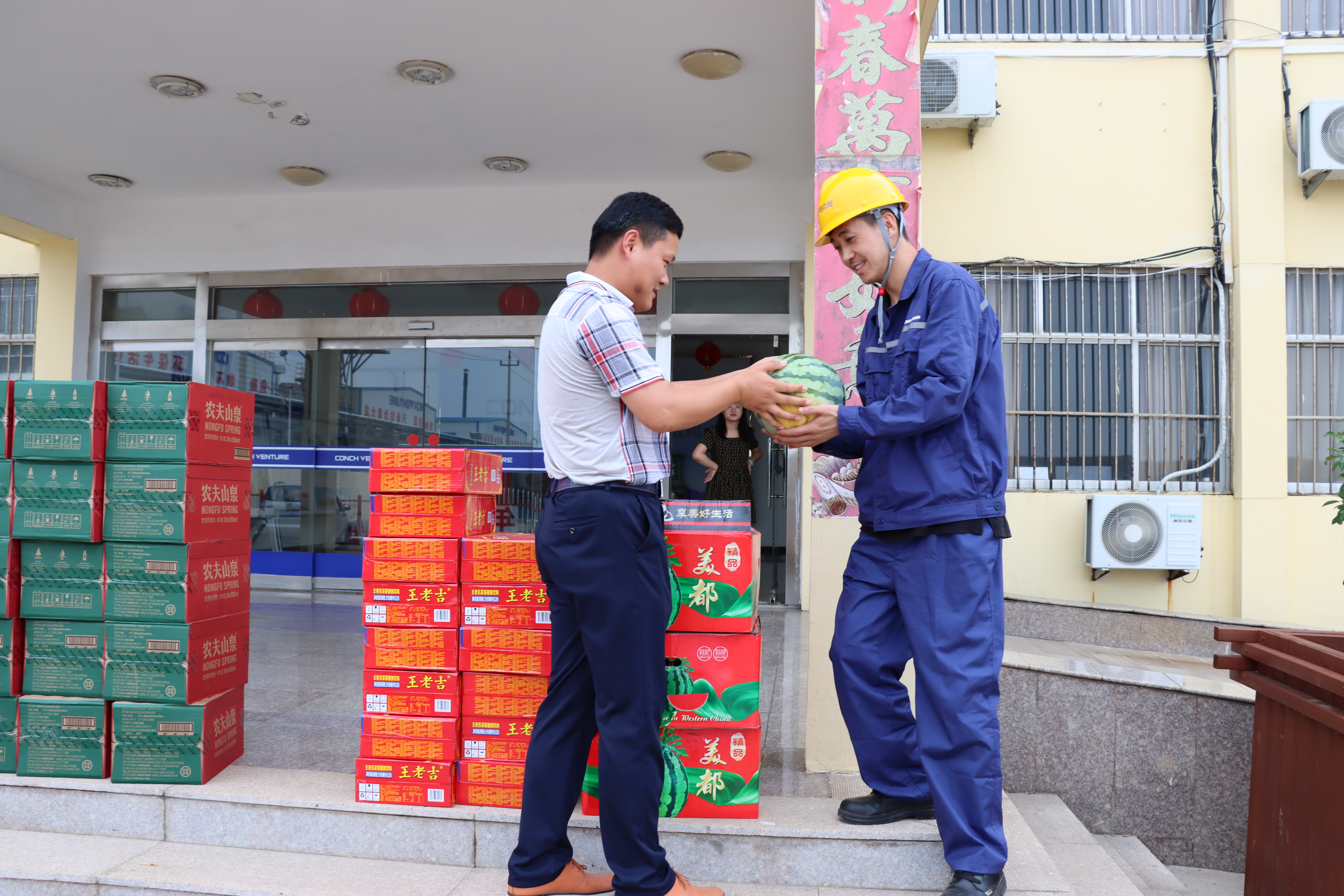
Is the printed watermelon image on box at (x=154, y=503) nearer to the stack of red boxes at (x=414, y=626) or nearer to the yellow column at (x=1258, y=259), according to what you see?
the stack of red boxes at (x=414, y=626)

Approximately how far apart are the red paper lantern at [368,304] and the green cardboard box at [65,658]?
5.48m

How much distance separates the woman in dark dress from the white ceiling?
2.11 m

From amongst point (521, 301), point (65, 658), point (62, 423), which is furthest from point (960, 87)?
point (65, 658)

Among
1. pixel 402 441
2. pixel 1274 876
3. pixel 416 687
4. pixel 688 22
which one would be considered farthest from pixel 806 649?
pixel 402 441

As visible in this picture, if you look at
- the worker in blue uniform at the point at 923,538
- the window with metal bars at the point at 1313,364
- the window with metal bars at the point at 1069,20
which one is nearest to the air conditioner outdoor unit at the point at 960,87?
the window with metal bars at the point at 1069,20

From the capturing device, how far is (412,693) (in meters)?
2.83

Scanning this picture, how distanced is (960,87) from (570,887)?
221 inches

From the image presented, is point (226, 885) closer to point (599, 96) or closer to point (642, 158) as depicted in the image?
point (599, 96)

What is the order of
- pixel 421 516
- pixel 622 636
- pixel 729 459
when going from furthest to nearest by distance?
pixel 729 459, pixel 421 516, pixel 622 636

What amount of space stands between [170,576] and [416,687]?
37.0 inches

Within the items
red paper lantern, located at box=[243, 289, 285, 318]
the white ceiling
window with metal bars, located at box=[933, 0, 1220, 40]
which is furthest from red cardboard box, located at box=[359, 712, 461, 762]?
red paper lantern, located at box=[243, 289, 285, 318]

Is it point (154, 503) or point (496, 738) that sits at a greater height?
point (154, 503)

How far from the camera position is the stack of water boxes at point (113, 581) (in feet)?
9.65

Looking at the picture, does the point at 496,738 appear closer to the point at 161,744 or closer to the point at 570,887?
the point at 570,887
